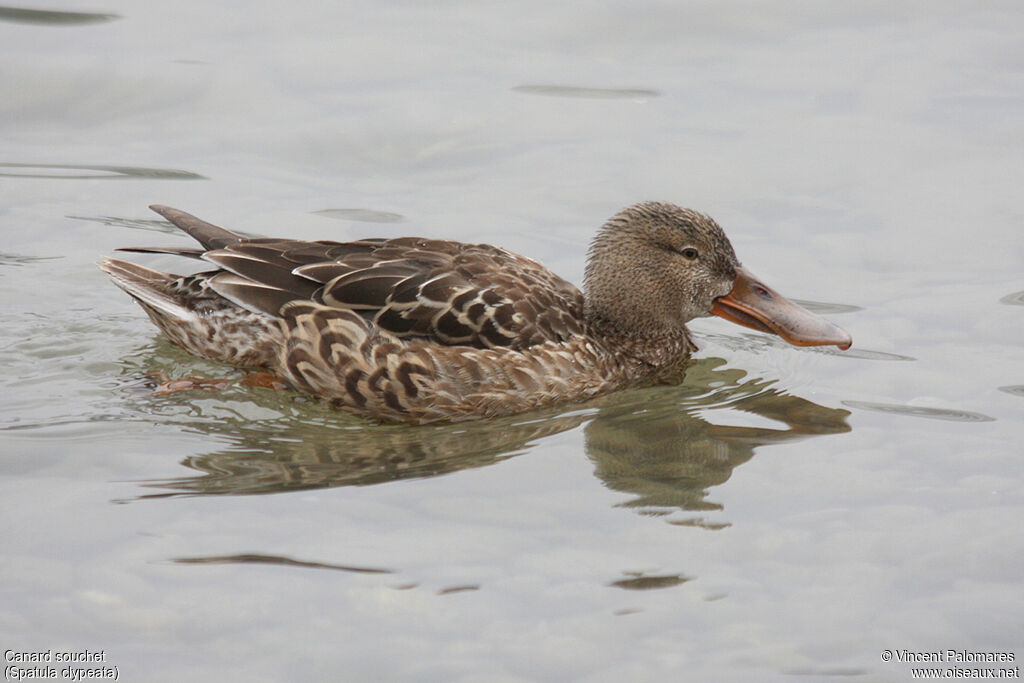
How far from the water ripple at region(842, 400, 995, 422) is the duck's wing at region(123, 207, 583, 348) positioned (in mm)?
1636

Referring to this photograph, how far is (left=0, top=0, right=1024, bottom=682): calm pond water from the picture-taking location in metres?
5.54

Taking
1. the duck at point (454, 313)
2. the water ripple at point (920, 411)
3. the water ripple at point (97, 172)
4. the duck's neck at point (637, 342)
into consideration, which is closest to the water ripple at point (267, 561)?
the duck at point (454, 313)

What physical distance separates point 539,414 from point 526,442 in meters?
0.46

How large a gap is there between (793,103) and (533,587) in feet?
21.5

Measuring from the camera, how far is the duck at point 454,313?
7633mm

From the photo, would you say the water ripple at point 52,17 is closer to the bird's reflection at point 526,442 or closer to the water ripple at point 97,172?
the water ripple at point 97,172

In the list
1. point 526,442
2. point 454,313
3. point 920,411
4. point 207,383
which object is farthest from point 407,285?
point 920,411

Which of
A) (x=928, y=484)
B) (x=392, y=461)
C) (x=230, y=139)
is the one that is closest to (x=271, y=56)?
(x=230, y=139)

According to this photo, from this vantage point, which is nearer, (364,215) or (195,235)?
(195,235)

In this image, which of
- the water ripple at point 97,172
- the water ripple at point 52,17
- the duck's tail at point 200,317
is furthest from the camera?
the water ripple at point 52,17

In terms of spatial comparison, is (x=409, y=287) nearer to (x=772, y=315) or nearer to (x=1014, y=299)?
(x=772, y=315)

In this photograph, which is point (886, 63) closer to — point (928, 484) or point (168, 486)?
point (928, 484)

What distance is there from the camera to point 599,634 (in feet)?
17.8

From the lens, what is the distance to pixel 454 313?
7.66 meters
